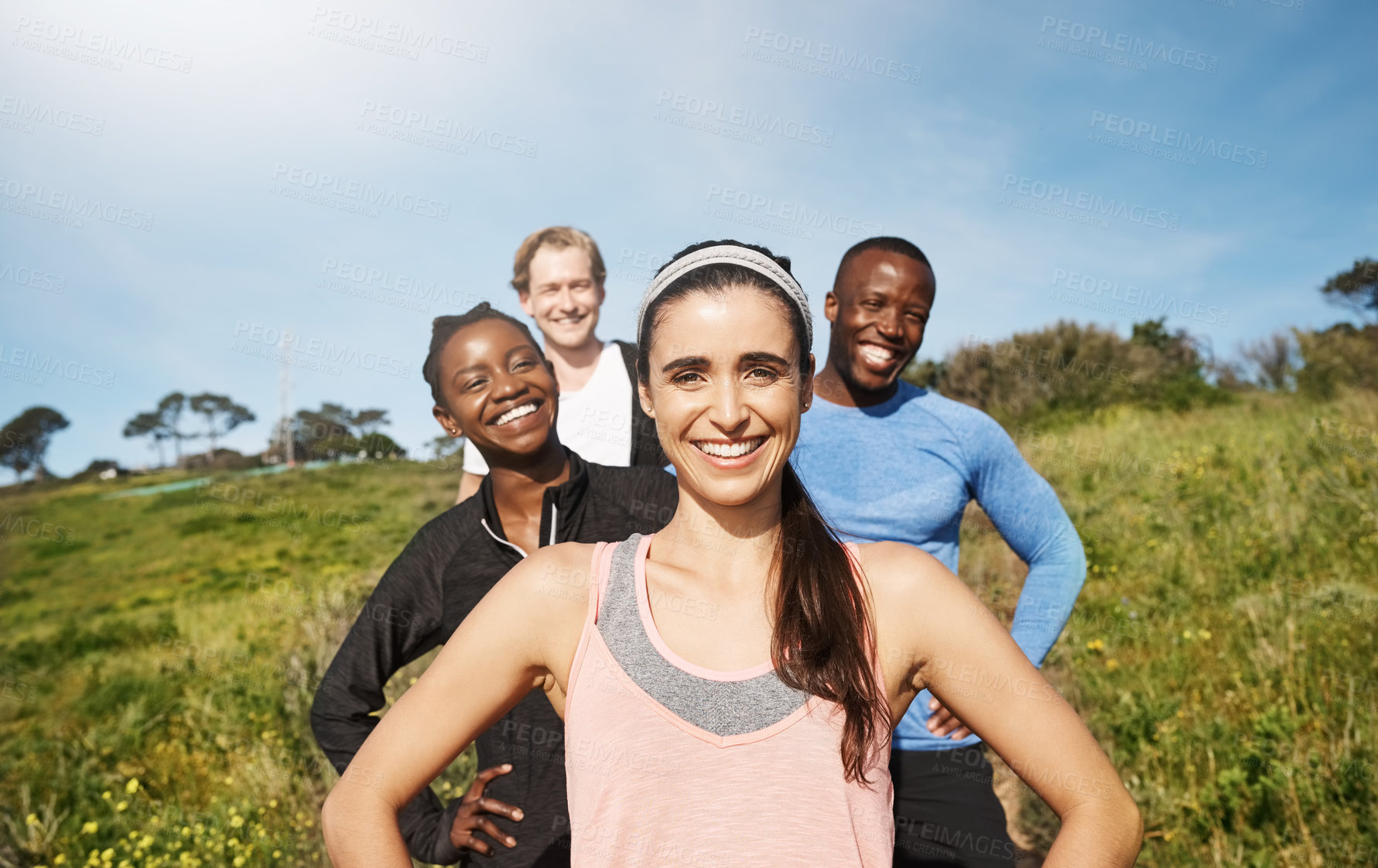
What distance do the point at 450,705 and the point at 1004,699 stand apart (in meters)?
1.12

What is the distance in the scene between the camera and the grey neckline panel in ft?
5.14

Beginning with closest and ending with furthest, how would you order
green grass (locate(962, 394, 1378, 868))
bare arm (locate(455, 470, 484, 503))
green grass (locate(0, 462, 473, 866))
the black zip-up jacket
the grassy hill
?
the black zip-up jacket → bare arm (locate(455, 470, 484, 503)) → green grass (locate(962, 394, 1378, 868)) → the grassy hill → green grass (locate(0, 462, 473, 866))

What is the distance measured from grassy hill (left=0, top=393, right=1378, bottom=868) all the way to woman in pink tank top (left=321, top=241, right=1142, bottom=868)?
130 inches

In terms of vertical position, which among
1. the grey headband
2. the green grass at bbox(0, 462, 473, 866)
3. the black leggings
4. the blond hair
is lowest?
the green grass at bbox(0, 462, 473, 866)

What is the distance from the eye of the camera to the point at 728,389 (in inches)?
67.3

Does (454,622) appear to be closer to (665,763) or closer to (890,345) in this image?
(665,763)

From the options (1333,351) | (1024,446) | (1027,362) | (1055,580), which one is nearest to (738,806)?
(1055,580)

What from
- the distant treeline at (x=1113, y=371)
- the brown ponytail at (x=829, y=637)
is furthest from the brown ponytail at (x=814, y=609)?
the distant treeline at (x=1113, y=371)

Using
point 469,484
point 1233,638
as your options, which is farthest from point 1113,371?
point 469,484

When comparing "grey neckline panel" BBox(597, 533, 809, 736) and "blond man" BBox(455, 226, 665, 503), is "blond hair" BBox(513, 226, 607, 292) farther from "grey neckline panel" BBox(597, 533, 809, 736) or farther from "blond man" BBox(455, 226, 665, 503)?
"grey neckline panel" BBox(597, 533, 809, 736)

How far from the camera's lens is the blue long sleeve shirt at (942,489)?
2.84 meters

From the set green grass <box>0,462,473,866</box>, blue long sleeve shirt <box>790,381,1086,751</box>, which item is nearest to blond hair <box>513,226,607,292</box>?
blue long sleeve shirt <box>790,381,1086,751</box>

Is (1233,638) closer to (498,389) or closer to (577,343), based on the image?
(577,343)

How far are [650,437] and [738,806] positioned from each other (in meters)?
1.86
